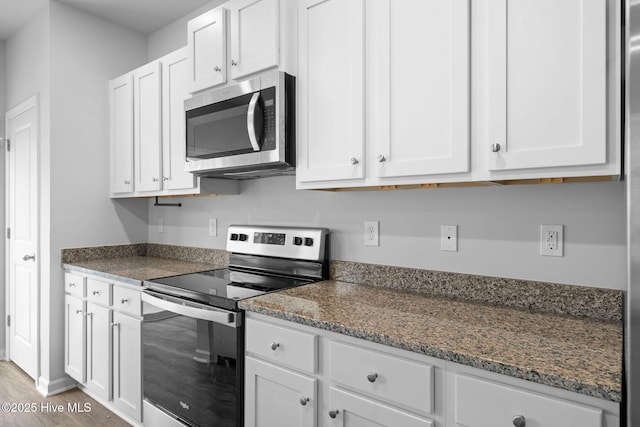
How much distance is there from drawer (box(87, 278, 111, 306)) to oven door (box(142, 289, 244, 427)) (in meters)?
0.42

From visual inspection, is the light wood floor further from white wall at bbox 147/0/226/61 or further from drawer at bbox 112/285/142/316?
white wall at bbox 147/0/226/61

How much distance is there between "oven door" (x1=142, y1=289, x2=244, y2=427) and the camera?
1.65 metres

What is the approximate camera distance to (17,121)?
313 cm

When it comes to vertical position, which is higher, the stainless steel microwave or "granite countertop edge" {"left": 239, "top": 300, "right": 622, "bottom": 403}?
the stainless steel microwave

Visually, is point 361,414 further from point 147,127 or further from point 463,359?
point 147,127

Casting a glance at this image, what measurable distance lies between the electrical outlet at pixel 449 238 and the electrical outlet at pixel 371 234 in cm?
32

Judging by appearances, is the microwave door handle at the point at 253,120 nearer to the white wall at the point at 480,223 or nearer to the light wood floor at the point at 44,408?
the white wall at the point at 480,223

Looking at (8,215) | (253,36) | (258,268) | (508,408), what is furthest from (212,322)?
(8,215)

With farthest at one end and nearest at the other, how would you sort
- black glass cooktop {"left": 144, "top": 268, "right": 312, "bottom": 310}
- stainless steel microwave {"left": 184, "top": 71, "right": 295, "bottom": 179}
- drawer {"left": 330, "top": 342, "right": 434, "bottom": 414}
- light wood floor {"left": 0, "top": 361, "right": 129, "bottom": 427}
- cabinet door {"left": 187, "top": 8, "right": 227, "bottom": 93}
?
light wood floor {"left": 0, "top": 361, "right": 129, "bottom": 427}, cabinet door {"left": 187, "top": 8, "right": 227, "bottom": 93}, stainless steel microwave {"left": 184, "top": 71, "right": 295, "bottom": 179}, black glass cooktop {"left": 144, "top": 268, "right": 312, "bottom": 310}, drawer {"left": 330, "top": 342, "right": 434, "bottom": 414}

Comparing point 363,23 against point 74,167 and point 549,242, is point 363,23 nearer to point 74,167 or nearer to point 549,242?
point 549,242

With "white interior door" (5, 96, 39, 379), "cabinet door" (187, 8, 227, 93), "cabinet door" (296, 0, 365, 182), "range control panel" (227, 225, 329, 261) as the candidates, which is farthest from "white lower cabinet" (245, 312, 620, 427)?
"white interior door" (5, 96, 39, 379)

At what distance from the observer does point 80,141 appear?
2.88m

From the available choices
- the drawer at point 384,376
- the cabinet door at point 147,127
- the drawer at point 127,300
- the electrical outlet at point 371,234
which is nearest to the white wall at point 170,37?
the cabinet door at point 147,127

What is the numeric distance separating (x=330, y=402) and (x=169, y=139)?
6.32 ft
